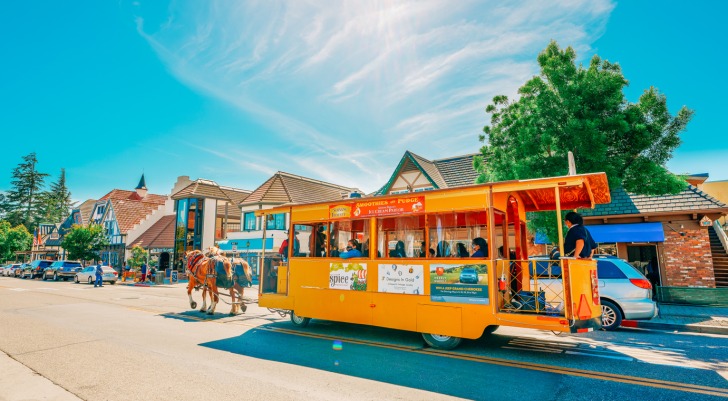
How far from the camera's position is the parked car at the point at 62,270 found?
1319 inches

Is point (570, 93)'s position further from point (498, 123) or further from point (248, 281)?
point (248, 281)

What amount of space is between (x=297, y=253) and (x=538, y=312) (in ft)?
19.2

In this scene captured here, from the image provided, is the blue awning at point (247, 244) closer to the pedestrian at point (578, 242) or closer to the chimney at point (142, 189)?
the pedestrian at point (578, 242)

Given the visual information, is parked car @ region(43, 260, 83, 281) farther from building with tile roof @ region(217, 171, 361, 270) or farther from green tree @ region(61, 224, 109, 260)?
building with tile roof @ region(217, 171, 361, 270)

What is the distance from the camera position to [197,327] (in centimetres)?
976

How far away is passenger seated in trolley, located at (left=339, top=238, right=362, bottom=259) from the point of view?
885cm

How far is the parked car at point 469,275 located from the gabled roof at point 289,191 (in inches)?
904

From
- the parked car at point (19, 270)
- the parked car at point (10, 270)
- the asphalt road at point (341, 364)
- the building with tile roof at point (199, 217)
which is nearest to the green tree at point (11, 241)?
the parked car at point (10, 270)

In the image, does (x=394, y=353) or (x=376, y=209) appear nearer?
(x=394, y=353)

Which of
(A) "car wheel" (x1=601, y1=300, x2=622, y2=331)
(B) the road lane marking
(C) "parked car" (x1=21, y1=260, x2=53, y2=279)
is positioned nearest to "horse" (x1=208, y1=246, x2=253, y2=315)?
(B) the road lane marking

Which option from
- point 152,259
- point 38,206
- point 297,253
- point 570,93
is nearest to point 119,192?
point 152,259

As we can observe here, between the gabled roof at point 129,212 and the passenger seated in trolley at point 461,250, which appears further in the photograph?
the gabled roof at point 129,212

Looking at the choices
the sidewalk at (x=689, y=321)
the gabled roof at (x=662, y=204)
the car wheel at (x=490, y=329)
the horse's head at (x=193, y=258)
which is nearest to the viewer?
the car wheel at (x=490, y=329)

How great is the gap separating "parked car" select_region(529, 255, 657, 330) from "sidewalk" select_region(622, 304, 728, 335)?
2.24 ft
